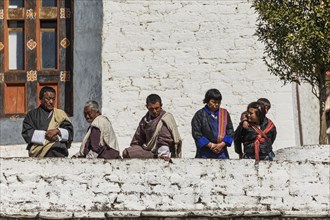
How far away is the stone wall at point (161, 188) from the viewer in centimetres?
1446

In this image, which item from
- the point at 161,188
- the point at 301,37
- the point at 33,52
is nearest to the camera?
the point at 161,188

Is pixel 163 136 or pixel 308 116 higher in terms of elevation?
pixel 308 116

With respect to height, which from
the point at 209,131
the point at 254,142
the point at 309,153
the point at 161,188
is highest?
the point at 209,131

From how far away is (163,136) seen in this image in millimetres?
15070

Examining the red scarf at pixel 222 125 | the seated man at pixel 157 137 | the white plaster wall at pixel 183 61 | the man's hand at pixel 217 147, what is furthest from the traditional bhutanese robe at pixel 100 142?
the white plaster wall at pixel 183 61

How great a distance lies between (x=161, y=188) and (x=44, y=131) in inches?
63.7

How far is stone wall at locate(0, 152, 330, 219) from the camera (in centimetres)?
1446

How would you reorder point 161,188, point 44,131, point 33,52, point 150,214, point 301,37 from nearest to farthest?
point 150,214, point 161,188, point 44,131, point 301,37, point 33,52

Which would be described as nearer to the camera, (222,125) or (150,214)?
(150,214)

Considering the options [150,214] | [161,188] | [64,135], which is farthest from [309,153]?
[64,135]

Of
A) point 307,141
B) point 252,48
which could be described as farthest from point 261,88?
point 307,141

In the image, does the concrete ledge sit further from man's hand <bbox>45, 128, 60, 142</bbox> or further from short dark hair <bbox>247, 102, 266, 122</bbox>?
man's hand <bbox>45, 128, 60, 142</bbox>

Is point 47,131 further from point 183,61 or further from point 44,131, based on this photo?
point 183,61

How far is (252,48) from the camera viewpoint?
61.5 feet
